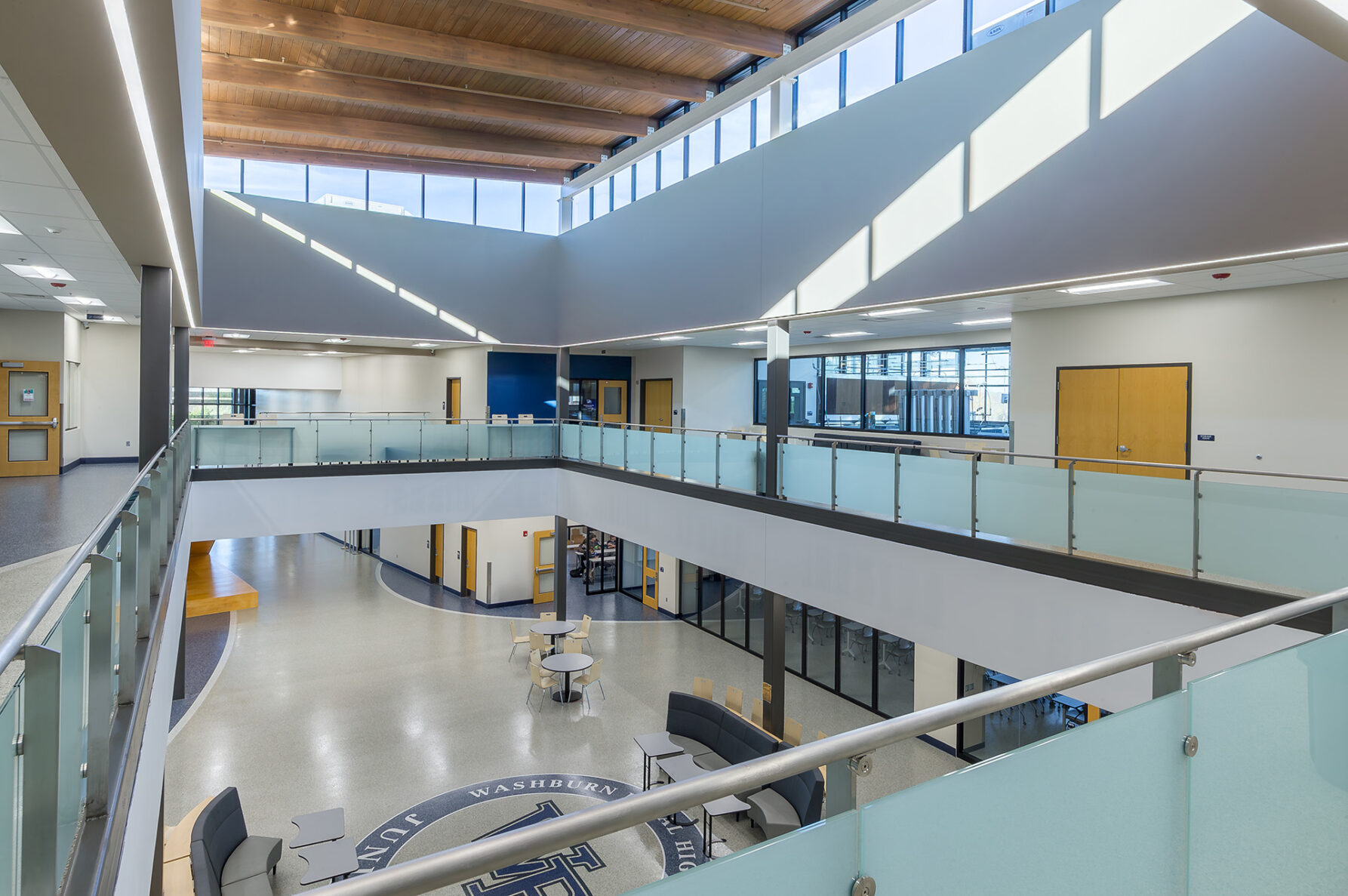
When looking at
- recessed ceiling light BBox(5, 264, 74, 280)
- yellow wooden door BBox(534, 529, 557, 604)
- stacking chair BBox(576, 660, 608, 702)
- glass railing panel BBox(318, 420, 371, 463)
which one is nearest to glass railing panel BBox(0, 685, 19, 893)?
recessed ceiling light BBox(5, 264, 74, 280)

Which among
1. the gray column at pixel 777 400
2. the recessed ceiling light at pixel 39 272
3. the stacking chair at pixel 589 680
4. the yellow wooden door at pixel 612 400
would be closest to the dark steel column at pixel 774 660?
the gray column at pixel 777 400

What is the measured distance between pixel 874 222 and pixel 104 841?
8627 millimetres

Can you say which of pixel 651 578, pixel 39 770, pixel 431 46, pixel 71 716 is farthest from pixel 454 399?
pixel 39 770

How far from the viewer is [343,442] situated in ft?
46.3

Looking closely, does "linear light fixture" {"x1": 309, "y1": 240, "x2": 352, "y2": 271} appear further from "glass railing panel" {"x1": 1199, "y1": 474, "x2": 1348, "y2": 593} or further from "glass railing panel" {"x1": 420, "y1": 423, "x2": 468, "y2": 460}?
"glass railing panel" {"x1": 1199, "y1": 474, "x2": 1348, "y2": 593}

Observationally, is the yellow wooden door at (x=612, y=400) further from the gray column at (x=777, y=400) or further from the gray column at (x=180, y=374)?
the gray column at (x=777, y=400)

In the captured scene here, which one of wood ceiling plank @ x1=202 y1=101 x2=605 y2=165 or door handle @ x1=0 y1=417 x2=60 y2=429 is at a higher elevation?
wood ceiling plank @ x1=202 y1=101 x2=605 y2=165

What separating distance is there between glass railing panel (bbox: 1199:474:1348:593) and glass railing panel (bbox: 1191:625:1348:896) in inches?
162

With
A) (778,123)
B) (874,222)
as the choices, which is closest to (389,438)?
(778,123)

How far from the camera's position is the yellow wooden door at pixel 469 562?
64.6 ft

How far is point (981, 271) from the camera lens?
763 cm

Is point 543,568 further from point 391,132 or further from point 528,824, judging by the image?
point 528,824

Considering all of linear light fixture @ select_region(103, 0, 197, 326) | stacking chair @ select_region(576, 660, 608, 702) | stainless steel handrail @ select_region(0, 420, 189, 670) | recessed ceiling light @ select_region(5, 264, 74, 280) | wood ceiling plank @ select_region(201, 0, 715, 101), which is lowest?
stacking chair @ select_region(576, 660, 608, 702)

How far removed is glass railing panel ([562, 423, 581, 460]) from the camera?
1563 cm
